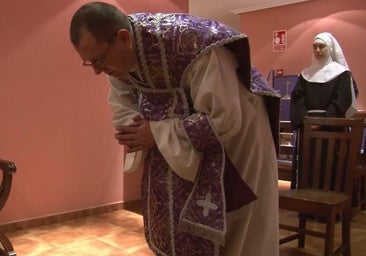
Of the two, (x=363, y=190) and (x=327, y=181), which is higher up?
(x=327, y=181)

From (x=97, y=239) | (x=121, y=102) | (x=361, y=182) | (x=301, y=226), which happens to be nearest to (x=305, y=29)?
(x=361, y=182)

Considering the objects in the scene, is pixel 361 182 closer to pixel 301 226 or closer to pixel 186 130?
pixel 301 226

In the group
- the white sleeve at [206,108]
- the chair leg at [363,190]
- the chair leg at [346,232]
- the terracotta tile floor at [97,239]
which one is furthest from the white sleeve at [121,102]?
the chair leg at [363,190]

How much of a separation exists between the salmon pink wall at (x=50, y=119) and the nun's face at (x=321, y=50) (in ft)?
5.24

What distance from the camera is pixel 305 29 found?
17.5ft

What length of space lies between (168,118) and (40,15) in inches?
92.4

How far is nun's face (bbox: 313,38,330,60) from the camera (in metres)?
3.40

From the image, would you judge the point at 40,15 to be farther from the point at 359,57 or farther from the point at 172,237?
the point at 359,57

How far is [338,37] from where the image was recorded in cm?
500

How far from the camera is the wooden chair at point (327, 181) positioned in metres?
2.12

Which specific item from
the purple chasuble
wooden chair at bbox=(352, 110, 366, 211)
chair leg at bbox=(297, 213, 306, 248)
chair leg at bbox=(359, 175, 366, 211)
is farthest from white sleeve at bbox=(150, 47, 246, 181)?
chair leg at bbox=(359, 175, 366, 211)

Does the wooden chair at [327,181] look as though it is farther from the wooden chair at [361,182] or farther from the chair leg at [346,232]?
the wooden chair at [361,182]

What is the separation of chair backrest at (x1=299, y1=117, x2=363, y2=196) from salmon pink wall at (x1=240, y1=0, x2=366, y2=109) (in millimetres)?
2655

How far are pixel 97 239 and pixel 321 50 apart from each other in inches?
92.0
